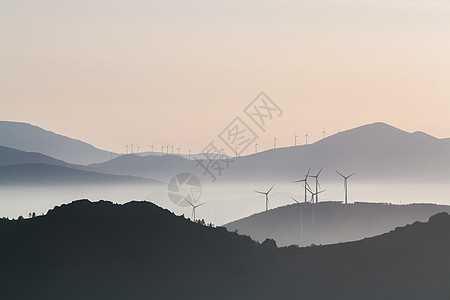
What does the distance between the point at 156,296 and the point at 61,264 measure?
1216cm

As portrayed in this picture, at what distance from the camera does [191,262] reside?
109 m

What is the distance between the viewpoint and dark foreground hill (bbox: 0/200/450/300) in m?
103

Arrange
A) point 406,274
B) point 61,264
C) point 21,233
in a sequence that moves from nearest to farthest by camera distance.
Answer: point 406,274 < point 61,264 < point 21,233

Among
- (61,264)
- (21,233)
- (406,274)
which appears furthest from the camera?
(21,233)

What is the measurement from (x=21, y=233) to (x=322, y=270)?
1359 inches

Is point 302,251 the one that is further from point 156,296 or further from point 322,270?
point 156,296

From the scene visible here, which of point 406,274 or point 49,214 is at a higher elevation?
point 49,214

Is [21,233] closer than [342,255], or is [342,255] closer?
[342,255]

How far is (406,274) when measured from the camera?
102m

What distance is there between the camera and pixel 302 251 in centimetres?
11119

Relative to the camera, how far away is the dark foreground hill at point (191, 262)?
103 meters

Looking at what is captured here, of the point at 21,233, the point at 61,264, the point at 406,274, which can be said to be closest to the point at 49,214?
the point at 21,233

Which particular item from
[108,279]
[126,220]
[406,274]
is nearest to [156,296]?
[108,279]

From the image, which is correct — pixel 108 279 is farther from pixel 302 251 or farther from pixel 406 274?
pixel 406 274
